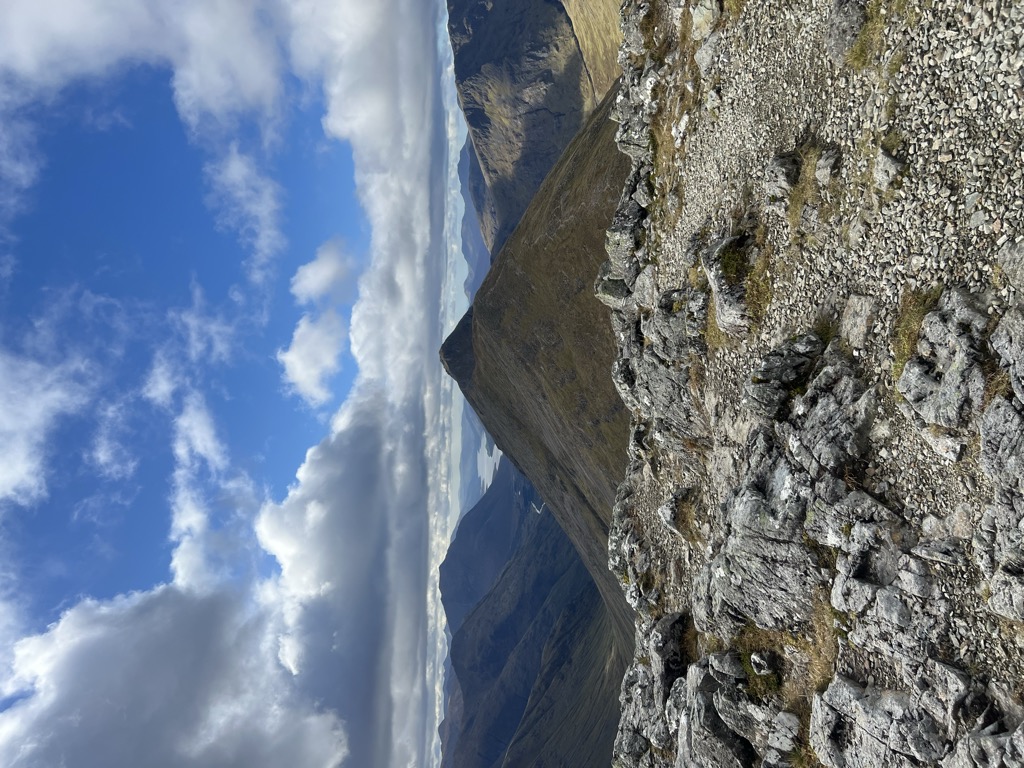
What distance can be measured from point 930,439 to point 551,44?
217 meters

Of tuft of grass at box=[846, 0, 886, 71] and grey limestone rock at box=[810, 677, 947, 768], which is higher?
tuft of grass at box=[846, 0, 886, 71]

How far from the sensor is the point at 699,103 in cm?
2394

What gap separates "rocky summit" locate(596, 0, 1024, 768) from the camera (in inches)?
503

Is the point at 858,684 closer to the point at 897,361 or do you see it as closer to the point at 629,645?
the point at 897,361

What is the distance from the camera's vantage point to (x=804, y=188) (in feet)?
60.4

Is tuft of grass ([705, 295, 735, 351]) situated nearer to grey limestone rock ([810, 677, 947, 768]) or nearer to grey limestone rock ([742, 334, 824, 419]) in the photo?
grey limestone rock ([742, 334, 824, 419])

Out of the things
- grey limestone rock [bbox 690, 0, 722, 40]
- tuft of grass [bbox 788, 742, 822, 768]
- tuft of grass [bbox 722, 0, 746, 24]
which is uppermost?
grey limestone rock [bbox 690, 0, 722, 40]

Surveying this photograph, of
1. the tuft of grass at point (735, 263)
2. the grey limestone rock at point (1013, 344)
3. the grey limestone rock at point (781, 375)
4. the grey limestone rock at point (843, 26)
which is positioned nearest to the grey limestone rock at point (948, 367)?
the grey limestone rock at point (1013, 344)

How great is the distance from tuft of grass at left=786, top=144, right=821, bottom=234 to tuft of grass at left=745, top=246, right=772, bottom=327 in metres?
1.44

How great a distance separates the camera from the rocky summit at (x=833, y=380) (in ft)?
41.9

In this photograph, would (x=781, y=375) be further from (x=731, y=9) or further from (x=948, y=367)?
(x=731, y=9)

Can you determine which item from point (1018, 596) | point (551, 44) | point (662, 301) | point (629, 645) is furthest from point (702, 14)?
point (551, 44)

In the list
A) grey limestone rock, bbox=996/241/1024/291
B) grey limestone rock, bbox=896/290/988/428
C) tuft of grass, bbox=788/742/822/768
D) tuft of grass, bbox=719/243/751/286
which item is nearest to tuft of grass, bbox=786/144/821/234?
tuft of grass, bbox=719/243/751/286

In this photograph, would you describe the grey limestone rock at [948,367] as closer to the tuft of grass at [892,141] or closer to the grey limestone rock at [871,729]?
the tuft of grass at [892,141]
